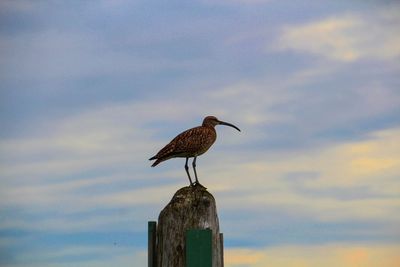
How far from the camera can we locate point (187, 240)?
5.78 meters

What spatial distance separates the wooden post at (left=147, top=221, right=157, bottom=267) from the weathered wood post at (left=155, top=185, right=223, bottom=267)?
5 cm

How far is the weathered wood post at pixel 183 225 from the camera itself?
589cm

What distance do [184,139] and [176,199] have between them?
187 inches

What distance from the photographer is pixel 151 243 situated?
615cm

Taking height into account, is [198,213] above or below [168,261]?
above

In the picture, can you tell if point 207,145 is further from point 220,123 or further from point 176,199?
point 176,199

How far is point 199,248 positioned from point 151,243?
1.85ft

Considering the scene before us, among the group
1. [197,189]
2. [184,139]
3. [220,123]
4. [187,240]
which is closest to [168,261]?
[187,240]

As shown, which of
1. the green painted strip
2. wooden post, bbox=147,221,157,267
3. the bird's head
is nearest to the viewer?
the green painted strip

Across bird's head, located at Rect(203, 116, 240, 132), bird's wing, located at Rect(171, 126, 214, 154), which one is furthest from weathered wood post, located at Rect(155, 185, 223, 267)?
bird's head, located at Rect(203, 116, 240, 132)

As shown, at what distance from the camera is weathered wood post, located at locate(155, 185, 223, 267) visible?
5887mm

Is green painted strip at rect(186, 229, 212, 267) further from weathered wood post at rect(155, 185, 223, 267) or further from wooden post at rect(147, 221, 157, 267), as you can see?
wooden post at rect(147, 221, 157, 267)

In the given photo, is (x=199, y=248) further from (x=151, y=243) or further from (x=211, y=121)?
(x=211, y=121)

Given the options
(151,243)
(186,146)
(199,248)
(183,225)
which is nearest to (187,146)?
(186,146)
